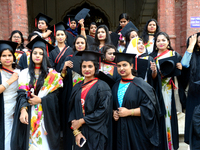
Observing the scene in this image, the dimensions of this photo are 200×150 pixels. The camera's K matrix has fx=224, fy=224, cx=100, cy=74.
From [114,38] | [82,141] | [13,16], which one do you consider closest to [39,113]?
[82,141]

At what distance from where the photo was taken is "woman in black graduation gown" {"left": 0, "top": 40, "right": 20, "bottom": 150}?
11.2ft

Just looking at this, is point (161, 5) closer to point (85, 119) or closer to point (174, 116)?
point (174, 116)

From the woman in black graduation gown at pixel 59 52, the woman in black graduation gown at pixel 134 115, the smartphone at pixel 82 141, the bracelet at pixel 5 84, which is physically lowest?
the smartphone at pixel 82 141

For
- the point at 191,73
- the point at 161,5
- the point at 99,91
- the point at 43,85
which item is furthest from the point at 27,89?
the point at 161,5

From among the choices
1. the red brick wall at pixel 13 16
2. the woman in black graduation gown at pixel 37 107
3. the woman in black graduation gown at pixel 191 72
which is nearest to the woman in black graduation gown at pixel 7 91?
the woman in black graduation gown at pixel 37 107

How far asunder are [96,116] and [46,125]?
871 millimetres

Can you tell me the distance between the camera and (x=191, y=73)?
402 centimetres

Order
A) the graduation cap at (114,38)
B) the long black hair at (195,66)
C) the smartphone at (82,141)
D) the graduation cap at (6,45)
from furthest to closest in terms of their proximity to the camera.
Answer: the graduation cap at (114,38)
the long black hair at (195,66)
the graduation cap at (6,45)
the smartphone at (82,141)

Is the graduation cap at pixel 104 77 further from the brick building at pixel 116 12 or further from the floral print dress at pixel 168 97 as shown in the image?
the brick building at pixel 116 12

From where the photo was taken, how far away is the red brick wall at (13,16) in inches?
282

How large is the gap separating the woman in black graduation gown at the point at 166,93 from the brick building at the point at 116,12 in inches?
165

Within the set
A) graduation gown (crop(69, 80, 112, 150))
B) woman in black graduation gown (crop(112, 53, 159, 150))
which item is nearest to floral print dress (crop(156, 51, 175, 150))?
woman in black graduation gown (crop(112, 53, 159, 150))

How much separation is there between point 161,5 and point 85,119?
6.34 metres

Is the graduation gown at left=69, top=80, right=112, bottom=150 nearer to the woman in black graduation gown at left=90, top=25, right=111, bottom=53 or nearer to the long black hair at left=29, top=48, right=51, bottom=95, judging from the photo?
the long black hair at left=29, top=48, right=51, bottom=95
